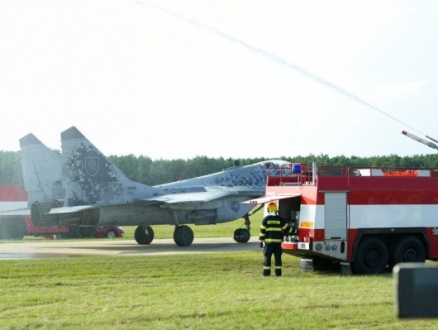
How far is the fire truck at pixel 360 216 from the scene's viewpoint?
18234mm

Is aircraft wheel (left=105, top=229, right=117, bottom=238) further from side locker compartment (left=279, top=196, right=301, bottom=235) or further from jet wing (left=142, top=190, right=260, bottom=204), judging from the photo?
side locker compartment (left=279, top=196, right=301, bottom=235)

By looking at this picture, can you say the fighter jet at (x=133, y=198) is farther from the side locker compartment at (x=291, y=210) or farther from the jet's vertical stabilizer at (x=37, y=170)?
the side locker compartment at (x=291, y=210)

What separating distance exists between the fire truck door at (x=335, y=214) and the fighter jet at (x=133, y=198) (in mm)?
10447

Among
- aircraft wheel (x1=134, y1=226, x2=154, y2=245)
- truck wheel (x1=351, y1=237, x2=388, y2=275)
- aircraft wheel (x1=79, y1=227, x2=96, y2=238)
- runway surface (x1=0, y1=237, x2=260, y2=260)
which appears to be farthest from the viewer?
aircraft wheel (x1=79, y1=227, x2=96, y2=238)

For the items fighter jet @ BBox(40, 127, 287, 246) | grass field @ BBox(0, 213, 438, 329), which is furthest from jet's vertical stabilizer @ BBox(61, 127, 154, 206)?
grass field @ BBox(0, 213, 438, 329)

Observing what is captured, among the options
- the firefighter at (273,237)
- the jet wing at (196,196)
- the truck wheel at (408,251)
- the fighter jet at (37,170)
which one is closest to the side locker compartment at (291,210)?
the firefighter at (273,237)

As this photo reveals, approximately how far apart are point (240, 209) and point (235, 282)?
15.7m

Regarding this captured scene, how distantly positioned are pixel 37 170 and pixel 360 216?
21.3 metres

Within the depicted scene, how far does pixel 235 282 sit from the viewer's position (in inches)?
660

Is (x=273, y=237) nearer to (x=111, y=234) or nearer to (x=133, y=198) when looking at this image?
(x=133, y=198)

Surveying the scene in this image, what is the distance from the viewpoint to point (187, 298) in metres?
13.9

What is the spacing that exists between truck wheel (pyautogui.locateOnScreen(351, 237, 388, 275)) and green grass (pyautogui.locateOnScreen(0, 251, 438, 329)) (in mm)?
484

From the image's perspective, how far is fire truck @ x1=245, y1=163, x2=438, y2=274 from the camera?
18.2 metres

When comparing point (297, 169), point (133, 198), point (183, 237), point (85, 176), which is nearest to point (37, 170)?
point (85, 176)
